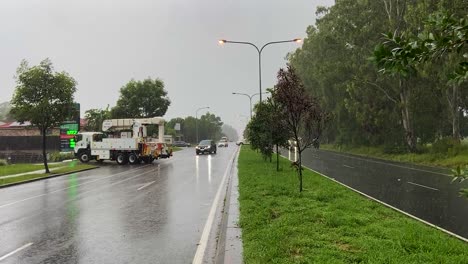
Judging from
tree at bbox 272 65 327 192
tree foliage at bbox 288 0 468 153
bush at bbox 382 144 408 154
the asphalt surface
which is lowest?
the asphalt surface

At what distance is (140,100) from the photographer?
59.1m

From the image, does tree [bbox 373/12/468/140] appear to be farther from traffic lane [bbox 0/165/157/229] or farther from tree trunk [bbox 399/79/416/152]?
tree trunk [bbox 399/79/416/152]

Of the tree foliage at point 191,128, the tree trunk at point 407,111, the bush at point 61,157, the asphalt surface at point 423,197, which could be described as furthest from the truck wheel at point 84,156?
the tree foliage at point 191,128

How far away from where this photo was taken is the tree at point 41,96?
84.6 ft

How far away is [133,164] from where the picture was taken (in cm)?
3484

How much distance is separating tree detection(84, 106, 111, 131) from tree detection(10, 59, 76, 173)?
3557 centimetres

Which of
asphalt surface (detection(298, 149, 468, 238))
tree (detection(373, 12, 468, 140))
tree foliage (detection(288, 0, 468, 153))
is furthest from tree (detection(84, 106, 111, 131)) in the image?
tree (detection(373, 12, 468, 140))

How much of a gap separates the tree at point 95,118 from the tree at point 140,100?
11.6ft

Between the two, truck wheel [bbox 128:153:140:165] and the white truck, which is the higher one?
the white truck

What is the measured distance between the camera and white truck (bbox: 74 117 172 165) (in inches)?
1379

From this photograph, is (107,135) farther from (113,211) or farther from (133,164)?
(113,211)

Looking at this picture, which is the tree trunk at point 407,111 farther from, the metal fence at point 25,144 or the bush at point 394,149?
the metal fence at point 25,144

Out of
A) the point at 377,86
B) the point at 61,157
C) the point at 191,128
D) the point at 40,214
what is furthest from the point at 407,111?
the point at 191,128

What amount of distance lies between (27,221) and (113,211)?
2183 mm
